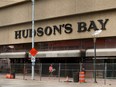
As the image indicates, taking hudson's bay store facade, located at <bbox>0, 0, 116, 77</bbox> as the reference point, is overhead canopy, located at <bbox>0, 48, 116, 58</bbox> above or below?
below

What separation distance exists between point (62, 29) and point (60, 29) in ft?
1.08

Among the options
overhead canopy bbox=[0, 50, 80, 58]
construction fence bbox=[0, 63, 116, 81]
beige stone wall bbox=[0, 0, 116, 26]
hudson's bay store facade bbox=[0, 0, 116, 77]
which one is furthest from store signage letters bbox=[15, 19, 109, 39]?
construction fence bbox=[0, 63, 116, 81]

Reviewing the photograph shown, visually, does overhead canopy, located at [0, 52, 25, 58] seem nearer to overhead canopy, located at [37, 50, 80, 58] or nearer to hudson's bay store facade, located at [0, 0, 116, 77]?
hudson's bay store facade, located at [0, 0, 116, 77]

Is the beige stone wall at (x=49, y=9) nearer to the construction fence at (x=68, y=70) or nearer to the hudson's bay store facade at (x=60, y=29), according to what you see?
the hudson's bay store facade at (x=60, y=29)

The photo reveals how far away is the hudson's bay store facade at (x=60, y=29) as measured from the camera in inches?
1789

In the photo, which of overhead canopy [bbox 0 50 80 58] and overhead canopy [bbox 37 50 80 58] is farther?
overhead canopy [bbox 0 50 80 58]

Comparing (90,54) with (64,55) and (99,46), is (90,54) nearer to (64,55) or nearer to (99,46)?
(99,46)

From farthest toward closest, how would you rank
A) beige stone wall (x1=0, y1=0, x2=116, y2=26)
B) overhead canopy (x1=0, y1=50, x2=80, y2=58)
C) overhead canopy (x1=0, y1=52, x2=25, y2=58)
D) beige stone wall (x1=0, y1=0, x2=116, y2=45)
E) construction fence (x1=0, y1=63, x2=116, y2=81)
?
overhead canopy (x1=0, y1=52, x2=25, y2=58), overhead canopy (x1=0, y1=50, x2=80, y2=58), beige stone wall (x1=0, y1=0, x2=116, y2=26), beige stone wall (x1=0, y1=0, x2=116, y2=45), construction fence (x1=0, y1=63, x2=116, y2=81)

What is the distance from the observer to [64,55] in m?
50.6

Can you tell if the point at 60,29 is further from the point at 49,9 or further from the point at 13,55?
the point at 13,55

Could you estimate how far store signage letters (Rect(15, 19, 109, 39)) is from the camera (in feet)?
152

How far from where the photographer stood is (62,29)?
51.6 metres

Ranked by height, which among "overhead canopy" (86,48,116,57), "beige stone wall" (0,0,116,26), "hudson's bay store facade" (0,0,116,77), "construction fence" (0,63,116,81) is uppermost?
"beige stone wall" (0,0,116,26)

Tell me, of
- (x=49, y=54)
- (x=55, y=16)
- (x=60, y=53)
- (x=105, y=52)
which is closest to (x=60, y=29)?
(x=55, y=16)
